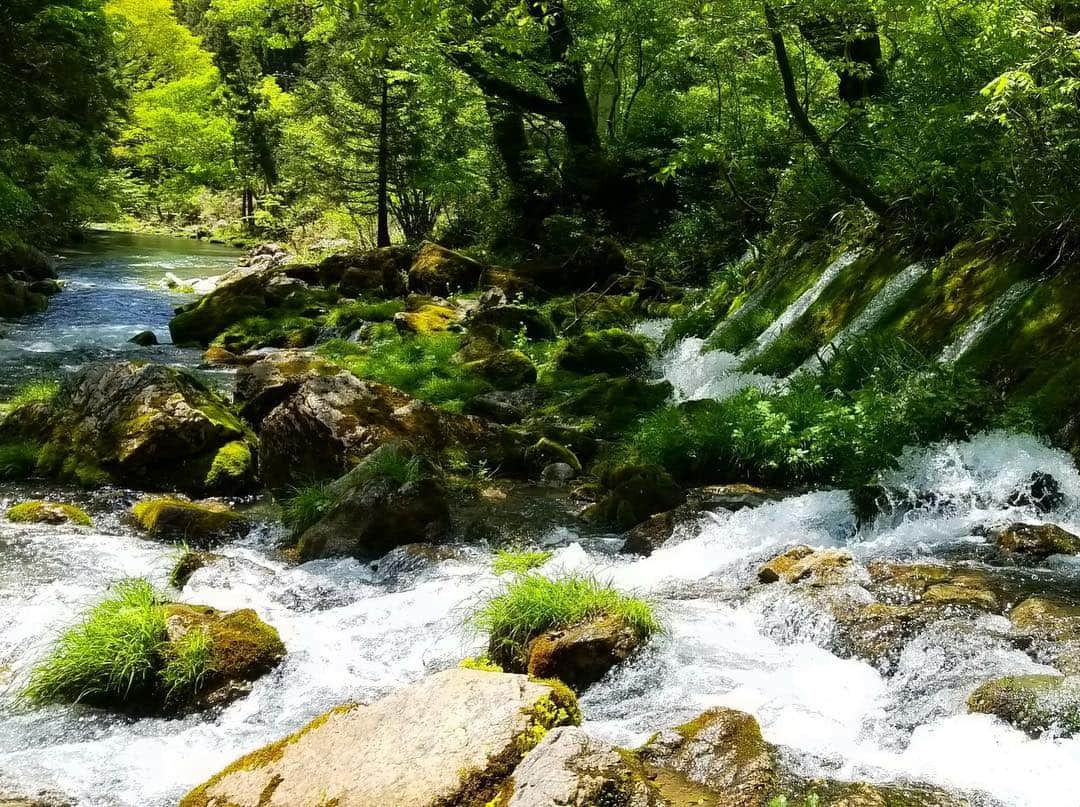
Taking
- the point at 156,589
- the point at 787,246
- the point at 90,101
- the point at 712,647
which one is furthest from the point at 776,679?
the point at 90,101

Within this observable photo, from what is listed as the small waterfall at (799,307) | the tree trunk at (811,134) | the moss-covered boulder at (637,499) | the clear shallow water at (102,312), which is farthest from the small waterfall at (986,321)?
the clear shallow water at (102,312)

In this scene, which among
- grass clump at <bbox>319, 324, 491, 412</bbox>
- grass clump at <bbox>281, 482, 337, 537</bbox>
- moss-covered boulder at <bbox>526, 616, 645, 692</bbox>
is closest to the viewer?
moss-covered boulder at <bbox>526, 616, 645, 692</bbox>

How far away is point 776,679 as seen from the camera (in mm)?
4750

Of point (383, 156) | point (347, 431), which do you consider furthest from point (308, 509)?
point (383, 156)

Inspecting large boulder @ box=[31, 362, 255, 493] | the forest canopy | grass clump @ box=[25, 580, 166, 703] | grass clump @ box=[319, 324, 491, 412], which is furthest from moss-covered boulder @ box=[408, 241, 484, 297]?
grass clump @ box=[25, 580, 166, 703]

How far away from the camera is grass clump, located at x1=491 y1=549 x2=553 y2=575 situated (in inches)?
262

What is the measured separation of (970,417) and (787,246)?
24.1ft

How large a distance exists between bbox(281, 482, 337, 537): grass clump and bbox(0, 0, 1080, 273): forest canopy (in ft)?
15.1

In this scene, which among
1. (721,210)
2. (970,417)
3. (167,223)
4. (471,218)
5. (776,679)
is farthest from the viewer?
(167,223)

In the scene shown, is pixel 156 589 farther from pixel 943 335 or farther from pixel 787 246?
pixel 787 246

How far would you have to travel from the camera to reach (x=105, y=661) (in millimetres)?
4926

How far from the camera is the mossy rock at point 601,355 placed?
1374 cm

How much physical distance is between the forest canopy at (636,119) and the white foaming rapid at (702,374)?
2769 millimetres

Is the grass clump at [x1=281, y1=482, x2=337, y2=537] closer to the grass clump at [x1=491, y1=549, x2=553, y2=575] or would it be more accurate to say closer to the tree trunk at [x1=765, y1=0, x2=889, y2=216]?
the grass clump at [x1=491, y1=549, x2=553, y2=575]
